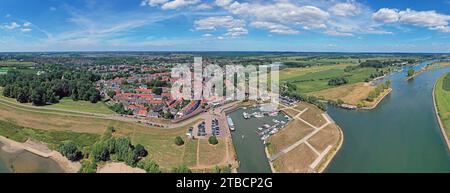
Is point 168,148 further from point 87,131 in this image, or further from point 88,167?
point 87,131

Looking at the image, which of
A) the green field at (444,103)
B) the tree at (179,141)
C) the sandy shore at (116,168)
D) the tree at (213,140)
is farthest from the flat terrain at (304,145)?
the green field at (444,103)

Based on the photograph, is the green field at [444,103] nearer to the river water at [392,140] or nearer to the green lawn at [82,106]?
the river water at [392,140]

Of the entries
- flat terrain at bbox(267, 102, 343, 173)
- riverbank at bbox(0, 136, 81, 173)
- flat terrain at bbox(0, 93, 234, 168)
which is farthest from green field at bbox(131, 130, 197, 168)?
flat terrain at bbox(267, 102, 343, 173)

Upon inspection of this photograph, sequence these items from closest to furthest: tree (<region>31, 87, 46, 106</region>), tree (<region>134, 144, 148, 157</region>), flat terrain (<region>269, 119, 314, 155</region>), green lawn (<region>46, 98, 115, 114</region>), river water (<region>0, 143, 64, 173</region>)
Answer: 1. river water (<region>0, 143, 64, 173</region>)
2. tree (<region>134, 144, 148, 157</region>)
3. flat terrain (<region>269, 119, 314, 155</region>)
4. green lawn (<region>46, 98, 115, 114</region>)
5. tree (<region>31, 87, 46, 106</region>)

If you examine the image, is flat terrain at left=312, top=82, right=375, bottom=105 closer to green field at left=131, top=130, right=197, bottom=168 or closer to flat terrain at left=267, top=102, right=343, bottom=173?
flat terrain at left=267, top=102, right=343, bottom=173
